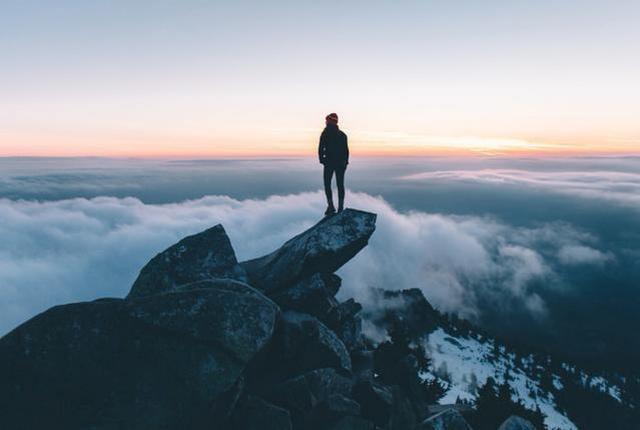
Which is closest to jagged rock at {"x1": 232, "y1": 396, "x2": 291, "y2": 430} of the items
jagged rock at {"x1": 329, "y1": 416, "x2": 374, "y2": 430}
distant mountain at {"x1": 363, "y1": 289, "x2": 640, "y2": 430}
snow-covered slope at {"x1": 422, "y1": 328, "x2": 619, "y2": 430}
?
jagged rock at {"x1": 329, "y1": 416, "x2": 374, "y2": 430}

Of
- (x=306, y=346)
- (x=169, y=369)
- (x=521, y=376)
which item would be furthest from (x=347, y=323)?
(x=521, y=376)

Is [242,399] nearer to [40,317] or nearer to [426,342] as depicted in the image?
[40,317]

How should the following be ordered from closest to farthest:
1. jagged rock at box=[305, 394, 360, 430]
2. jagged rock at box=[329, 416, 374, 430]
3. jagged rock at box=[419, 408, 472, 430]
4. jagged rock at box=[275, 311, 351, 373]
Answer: jagged rock at box=[329, 416, 374, 430] → jagged rock at box=[305, 394, 360, 430] → jagged rock at box=[419, 408, 472, 430] → jagged rock at box=[275, 311, 351, 373]

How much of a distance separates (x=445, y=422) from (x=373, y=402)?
2.72 m

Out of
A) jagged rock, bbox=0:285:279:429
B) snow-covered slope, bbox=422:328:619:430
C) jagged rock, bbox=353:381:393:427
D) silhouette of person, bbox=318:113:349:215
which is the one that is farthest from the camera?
snow-covered slope, bbox=422:328:619:430

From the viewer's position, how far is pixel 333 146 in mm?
20641

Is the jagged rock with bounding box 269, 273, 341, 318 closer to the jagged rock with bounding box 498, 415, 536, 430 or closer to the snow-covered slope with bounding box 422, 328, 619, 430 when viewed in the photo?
the jagged rock with bounding box 498, 415, 536, 430

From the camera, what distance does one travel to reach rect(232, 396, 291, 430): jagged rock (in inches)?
489

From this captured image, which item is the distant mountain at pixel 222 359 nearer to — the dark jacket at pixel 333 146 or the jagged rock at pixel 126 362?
the jagged rock at pixel 126 362

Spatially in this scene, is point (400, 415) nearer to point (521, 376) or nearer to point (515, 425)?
point (515, 425)

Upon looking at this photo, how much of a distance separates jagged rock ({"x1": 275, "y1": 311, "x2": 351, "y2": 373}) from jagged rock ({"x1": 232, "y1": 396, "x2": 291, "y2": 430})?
3.13 metres

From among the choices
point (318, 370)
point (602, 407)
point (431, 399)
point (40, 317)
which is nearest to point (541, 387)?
point (602, 407)

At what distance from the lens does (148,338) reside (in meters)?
12.5

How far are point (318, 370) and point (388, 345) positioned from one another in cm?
778
